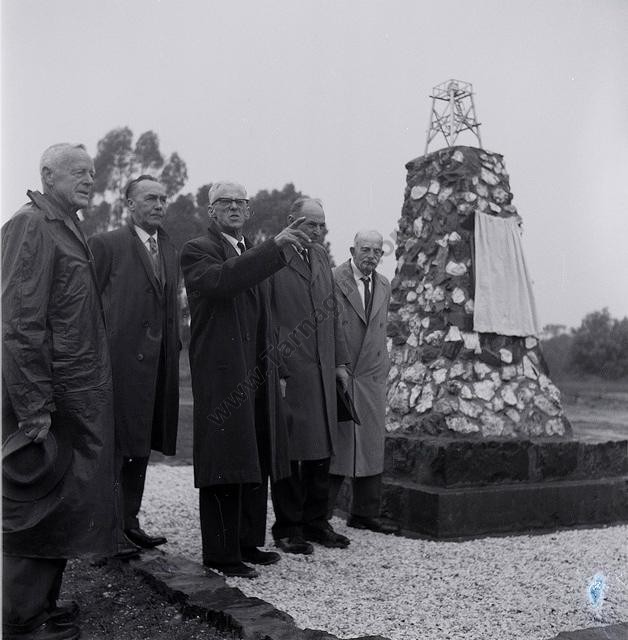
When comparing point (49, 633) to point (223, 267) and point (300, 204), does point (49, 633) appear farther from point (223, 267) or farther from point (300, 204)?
point (300, 204)

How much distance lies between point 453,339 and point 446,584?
7.48 ft

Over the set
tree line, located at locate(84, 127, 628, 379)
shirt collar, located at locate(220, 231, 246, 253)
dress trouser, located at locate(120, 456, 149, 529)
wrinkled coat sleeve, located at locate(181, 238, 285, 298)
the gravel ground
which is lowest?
→ the gravel ground

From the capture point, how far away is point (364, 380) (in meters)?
4.70

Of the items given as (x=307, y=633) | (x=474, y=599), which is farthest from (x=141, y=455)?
(x=474, y=599)

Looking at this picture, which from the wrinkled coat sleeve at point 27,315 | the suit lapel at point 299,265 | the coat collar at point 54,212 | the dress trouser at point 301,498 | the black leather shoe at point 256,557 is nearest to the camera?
the wrinkled coat sleeve at point 27,315

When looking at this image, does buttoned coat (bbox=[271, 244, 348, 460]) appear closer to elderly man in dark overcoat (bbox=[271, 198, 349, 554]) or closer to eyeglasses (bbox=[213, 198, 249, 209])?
elderly man in dark overcoat (bbox=[271, 198, 349, 554])

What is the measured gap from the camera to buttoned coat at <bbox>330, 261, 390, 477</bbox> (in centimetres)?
461

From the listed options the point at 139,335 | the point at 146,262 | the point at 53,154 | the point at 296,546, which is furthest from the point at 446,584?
the point at 53,154

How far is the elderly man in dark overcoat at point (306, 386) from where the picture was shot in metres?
3.96

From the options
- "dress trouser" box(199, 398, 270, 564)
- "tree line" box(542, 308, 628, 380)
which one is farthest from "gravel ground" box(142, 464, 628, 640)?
"tree line" box(542, 308, 628, 380)

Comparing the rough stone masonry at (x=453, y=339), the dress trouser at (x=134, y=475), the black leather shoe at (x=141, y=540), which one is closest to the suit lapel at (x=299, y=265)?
the dress trouser at (x=134, y=475)

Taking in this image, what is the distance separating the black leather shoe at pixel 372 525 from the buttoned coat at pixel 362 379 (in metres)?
0.32

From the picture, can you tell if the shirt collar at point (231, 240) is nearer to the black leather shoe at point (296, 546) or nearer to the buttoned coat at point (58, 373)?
the buttoned coat at point (58, 373)

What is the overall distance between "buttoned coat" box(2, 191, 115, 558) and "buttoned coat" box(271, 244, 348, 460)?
1.39m
